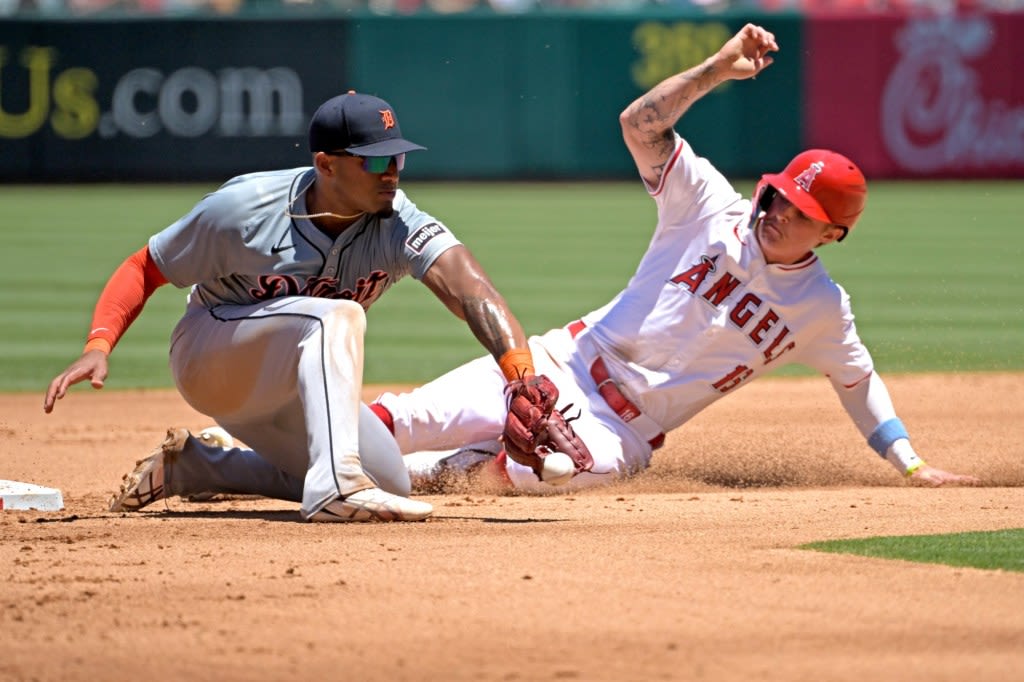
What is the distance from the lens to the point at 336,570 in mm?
4133

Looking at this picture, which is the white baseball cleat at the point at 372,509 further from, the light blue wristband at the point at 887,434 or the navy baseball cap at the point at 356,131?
the light blue wristband at the point at 887,434

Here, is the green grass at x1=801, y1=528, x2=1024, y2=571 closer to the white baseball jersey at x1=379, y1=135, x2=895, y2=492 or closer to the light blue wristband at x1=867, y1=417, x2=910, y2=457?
the light blue wristband at x1=867, y1=417, x2=910, y2=457

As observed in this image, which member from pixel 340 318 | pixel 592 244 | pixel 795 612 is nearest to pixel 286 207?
pixel 340 318

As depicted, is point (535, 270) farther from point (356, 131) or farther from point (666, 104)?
point (356, 131)

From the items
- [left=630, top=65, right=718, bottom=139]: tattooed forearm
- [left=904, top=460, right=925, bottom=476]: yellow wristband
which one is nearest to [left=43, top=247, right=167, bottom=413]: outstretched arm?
[left=630, top=65, right=718, bottom=139]: tattooed forearm

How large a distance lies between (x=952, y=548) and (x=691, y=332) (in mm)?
1612

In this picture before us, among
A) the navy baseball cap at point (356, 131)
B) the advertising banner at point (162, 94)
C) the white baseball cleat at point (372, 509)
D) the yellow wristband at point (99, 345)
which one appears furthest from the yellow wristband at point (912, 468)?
the advertising banner at point (162, 94)

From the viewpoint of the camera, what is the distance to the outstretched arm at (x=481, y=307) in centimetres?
481

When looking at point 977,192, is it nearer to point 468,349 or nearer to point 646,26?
point 646,26

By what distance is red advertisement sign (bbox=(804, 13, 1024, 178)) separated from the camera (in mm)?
20844

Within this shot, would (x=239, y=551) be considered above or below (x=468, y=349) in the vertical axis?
above

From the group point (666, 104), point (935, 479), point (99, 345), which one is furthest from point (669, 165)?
point (99, 345)

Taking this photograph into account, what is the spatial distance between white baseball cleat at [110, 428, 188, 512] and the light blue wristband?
2.48 meters

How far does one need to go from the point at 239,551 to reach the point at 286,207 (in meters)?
1.11
